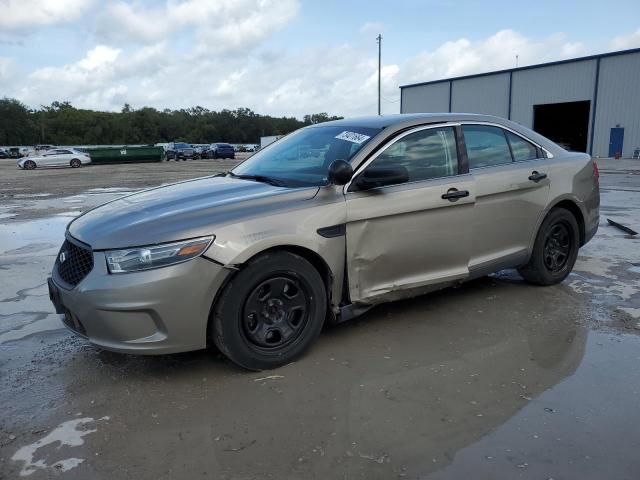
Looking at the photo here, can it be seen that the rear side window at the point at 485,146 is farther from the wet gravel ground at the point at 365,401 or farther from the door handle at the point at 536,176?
the wet gravel ground at the point at 365,401

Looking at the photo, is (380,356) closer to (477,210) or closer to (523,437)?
(523,437)

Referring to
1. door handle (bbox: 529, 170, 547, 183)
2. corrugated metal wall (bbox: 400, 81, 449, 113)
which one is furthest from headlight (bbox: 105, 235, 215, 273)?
corrugated metal wall (bbox: 400, 81, 449, 113)

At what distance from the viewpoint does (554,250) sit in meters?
5.11

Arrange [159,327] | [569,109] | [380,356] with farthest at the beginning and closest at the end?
[569,109] → [380,356] → [159,327]

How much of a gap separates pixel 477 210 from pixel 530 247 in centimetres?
89

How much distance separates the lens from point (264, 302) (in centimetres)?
341

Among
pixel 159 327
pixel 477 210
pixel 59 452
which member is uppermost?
pixel 477 210

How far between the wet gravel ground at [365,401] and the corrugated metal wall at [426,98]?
4409 centimetres

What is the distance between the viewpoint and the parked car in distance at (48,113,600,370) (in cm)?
313

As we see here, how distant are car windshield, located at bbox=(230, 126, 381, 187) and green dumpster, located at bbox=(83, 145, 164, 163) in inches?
1617

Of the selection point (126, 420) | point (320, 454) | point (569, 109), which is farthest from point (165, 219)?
point (569, 109)

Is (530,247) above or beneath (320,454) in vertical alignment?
above

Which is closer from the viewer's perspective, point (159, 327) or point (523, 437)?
point (523, 437)

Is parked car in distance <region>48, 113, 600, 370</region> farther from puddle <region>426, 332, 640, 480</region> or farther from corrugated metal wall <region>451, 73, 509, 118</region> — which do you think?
corrugated metal wall <region>451, 73, 509, 118</region>
